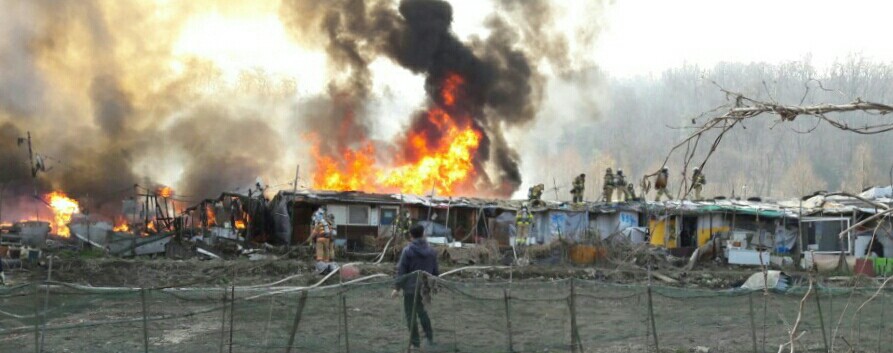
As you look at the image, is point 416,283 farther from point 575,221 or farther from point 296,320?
point 575,221

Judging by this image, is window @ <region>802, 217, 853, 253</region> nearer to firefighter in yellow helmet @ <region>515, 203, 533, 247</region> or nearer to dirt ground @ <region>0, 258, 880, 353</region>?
firefighter in yellow helmet @ <region>515, 203, 533, 247</region>

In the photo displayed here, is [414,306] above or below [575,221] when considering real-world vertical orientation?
below

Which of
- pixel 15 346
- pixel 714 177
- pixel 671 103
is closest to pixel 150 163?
pixel 15 346

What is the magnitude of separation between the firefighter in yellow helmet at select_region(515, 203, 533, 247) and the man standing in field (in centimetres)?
1443

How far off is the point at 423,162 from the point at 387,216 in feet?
34.5

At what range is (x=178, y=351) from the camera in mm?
8820

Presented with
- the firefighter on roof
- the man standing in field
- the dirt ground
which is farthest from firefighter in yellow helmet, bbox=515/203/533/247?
the man standing in field

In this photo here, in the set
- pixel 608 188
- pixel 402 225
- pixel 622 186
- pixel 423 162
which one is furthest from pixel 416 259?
pixel 423 162

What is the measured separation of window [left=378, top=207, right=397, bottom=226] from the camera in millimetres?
28250

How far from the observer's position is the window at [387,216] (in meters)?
28.2

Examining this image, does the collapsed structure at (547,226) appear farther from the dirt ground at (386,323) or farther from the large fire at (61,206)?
the dirt ground at (386,323)

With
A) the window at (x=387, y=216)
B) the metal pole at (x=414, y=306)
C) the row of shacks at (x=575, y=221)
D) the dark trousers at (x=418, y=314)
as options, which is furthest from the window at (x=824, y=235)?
the metal pole at (x=414, y=306)

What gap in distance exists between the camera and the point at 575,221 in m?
28.8

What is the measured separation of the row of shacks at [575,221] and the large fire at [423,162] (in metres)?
7.17
